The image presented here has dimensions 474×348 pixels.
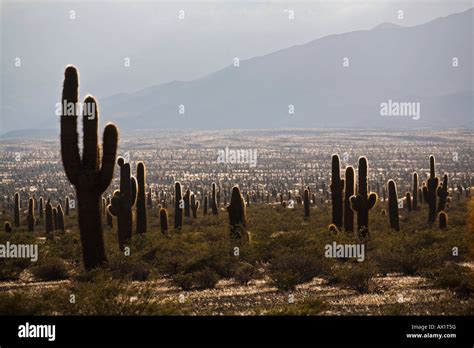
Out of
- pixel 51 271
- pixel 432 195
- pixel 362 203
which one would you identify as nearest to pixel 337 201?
pixel 362 203

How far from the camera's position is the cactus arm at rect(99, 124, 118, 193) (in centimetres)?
2123

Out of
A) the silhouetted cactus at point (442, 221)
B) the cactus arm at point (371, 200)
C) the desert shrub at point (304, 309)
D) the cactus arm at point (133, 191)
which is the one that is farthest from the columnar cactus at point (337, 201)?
the desert shrub at point (304, 309)

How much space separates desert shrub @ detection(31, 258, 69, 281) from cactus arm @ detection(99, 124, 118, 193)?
3.49 m

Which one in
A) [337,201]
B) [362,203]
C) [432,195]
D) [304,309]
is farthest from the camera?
[432,195]

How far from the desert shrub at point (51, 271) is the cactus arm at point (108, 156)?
11.5 feet

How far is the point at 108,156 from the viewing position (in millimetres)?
21438

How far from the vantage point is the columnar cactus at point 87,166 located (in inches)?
833

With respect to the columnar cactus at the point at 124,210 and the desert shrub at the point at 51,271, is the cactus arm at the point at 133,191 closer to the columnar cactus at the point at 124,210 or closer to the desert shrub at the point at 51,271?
the columnar cactus at the point at 124,210

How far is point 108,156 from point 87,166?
0.63 meters

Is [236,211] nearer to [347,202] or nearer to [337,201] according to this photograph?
[347,202]

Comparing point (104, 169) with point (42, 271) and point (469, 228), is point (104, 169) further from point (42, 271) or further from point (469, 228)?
point (469, 228)

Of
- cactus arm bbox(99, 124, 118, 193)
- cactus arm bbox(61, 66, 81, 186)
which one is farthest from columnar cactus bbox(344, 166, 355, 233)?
cactus arm bbox(61, 66, 81, 186)

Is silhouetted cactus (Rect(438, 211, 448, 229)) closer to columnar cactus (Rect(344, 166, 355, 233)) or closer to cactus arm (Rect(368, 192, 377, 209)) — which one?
columnar cactus (Rect(344, 166, 355, 233))
